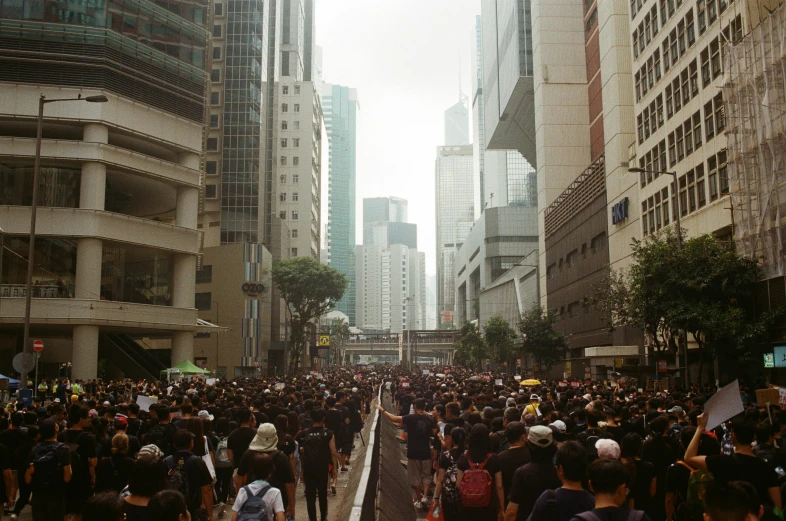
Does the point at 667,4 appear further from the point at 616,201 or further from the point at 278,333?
the point at 278,333

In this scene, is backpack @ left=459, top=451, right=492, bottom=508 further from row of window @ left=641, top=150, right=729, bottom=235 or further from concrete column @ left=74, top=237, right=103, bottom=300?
concrete column @ left=74, top=237, right=103, bottom=300

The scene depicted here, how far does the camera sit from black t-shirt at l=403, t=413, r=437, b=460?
505 inches

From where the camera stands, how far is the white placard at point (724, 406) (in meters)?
7.07

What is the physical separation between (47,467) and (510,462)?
537 cm

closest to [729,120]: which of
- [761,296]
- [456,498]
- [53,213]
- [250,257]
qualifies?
[761,296]

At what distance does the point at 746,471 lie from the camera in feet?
21.4

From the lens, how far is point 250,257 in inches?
3004

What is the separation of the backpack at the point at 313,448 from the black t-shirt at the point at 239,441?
0.95 metres

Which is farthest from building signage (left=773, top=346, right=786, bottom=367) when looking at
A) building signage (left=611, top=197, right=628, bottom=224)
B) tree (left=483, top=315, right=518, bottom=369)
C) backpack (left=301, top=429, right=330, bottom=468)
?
tree (left=483, top=315, right=518, bottom=369)

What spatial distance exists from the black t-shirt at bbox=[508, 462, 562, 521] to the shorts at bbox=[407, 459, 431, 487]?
5981mm

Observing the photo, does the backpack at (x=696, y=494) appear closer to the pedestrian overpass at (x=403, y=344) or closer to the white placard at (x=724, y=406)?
the white placard at (x=724, y=406)

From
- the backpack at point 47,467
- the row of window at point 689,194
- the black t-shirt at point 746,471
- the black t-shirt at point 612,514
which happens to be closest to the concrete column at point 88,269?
the row of window at point 689,194

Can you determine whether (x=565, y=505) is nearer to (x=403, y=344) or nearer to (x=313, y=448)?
(x=313, y=448)

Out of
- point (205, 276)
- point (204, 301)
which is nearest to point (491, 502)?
point (204, 301)
